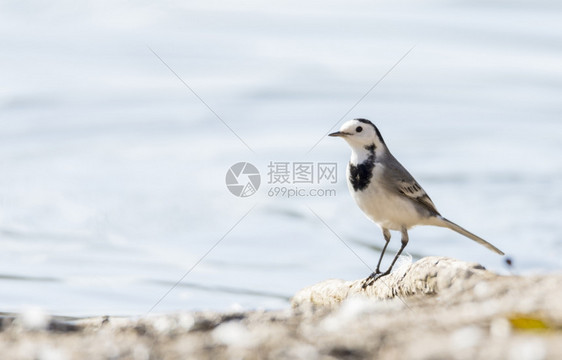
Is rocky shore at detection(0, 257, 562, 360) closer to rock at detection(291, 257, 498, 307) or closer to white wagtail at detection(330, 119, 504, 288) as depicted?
rock at detection(291, 257, 498, 307)

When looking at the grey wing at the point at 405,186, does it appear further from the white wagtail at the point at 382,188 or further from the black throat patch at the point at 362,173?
the black throat patch at the point at 362,173

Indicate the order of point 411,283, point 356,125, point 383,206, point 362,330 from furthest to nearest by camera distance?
point 356,125
point 383,206
point 411,283
point 362,330

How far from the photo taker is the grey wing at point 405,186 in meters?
8.95

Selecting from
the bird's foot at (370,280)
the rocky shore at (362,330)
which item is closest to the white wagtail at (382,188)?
the bird's foot at (370,280)

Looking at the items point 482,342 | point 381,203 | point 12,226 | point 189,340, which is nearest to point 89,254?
point 12,226

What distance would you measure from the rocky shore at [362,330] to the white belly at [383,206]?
73.5 inches

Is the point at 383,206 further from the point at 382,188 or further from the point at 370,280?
the point at 370,280

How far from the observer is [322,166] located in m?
17.0

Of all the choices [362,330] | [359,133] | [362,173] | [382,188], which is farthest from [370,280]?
[362,330]

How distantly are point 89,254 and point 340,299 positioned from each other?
23.6 feet

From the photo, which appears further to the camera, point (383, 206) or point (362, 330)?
point (383, 206)

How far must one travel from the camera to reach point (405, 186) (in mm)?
9008

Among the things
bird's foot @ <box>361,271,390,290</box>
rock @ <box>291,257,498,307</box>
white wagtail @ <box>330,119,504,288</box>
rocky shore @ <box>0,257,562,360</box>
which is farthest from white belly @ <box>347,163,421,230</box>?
rocky shore @ <box>0,257,562,360</box>

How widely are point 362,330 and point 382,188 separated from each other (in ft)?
13.0
